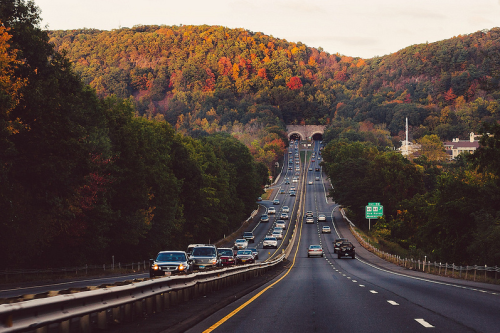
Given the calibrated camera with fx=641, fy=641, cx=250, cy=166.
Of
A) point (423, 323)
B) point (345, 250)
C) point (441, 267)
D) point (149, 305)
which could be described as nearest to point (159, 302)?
point (149, 305)

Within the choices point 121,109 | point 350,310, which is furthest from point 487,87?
point 121,109

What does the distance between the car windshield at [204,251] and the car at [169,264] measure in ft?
14.3

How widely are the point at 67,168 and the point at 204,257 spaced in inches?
360

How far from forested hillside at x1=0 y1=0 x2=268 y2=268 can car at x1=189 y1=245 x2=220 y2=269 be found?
334 inches

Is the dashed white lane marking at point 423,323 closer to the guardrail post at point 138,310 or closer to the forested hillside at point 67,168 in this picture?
the guardrail post at point 138,310

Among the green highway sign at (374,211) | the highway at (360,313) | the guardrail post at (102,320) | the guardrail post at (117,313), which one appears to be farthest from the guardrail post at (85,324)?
the green highway sign at (374,211)

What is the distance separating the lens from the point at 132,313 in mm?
12133

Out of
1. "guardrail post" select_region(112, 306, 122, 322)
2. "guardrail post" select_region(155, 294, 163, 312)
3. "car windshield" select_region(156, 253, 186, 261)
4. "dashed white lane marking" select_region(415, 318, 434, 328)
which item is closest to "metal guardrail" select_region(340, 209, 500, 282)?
"car windshield" select_region(156, 253, 186, 261)

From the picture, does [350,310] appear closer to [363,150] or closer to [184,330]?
[184,330]

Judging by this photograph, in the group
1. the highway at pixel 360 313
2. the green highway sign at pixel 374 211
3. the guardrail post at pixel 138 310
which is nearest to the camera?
the highway at pixel 360 313

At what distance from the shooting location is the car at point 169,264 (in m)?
27.2

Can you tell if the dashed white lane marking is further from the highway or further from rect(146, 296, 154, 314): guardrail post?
rect(146, 296, 154, 314): guardrail post

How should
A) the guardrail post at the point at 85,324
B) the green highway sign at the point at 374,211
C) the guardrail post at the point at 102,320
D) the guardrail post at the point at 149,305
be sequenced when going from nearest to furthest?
the guardrail post at the point at 85,324
the guardrail post at the point at 102,320
the guardrail post at the point at 149,305
the green highway sign at the point at 374,211

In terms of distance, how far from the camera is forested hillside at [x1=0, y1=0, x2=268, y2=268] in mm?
34438
